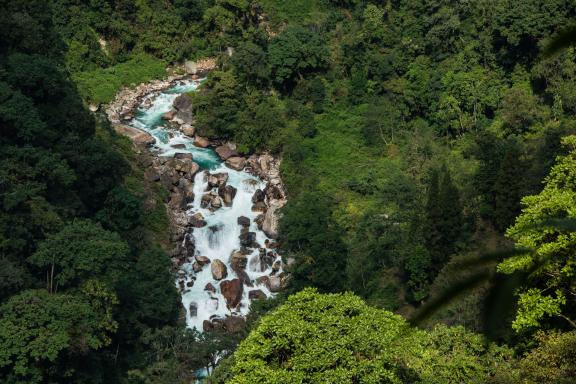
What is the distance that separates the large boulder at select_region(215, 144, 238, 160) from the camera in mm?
34031

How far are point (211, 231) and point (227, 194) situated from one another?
2069mm

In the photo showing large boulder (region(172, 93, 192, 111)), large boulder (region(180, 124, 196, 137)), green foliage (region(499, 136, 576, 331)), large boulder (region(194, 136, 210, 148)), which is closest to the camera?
green foliage (region(499, 136, 576, 331))

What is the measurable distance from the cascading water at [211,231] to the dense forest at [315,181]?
1474 millimetres

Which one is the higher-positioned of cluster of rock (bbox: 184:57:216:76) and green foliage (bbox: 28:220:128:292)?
green foliage (bbox: 28:220:128:292)

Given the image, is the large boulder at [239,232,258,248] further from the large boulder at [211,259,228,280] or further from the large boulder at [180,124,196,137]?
the large boulder at [180,124,196,137]

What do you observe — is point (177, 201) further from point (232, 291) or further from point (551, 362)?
point (551, 362)

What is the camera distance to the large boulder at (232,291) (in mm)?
28172

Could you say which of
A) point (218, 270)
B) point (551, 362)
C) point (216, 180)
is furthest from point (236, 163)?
point (551, 362)

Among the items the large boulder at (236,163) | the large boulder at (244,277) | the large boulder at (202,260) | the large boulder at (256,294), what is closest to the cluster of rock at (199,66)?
the large boulder at (236,163)

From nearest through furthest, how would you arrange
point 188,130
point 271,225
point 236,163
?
point 271,225, point 236,163, point 188,130

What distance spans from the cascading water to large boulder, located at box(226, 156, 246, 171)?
20 cm

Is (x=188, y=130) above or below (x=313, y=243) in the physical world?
below

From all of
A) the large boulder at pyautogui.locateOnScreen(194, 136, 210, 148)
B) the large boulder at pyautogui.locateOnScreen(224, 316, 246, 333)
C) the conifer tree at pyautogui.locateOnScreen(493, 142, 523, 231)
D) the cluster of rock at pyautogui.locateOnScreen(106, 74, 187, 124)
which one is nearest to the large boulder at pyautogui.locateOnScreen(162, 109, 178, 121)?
the cluster of rock at pyautogui.locateOnScreen(106, 74, 187, 124)

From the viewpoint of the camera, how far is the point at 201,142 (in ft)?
115
